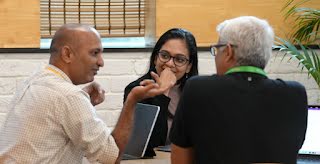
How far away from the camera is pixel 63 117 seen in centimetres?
230

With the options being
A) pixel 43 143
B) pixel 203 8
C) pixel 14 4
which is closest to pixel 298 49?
pixel 203 8

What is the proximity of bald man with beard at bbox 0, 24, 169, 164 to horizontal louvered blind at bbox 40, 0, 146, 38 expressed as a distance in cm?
117

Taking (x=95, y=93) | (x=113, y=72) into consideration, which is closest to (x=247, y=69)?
(x=95, y=93)

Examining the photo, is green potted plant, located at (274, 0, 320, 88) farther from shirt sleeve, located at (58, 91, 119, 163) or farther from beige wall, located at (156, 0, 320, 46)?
shirt sleeve, located at (58, 91, 119, 163)

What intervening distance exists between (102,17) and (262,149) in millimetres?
1756

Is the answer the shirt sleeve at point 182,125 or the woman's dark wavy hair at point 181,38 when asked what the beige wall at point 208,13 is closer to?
the woman's dark wavy hair at point 181,38

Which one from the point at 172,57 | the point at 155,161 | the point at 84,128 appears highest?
the point at 172,57

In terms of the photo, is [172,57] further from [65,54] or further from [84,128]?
[84,128]

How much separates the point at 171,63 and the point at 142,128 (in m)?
0.54

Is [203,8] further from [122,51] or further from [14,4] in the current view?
[14,4]

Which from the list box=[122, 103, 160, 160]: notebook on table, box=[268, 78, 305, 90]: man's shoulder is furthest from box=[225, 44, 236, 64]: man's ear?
box=[122, 103, 160, 160]: notebook on table

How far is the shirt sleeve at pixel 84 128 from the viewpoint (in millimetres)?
2299

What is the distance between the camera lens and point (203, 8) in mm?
3625

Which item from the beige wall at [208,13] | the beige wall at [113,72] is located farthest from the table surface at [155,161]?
the beige wall at [208,13]
